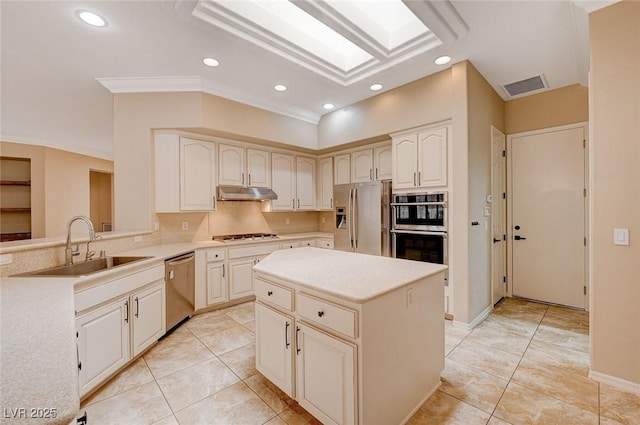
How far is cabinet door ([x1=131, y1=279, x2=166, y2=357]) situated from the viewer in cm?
245

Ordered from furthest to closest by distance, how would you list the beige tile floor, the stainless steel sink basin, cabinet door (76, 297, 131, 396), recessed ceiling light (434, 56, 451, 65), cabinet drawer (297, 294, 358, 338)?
recessed ceiling light (434, 56, 451, 65) → the stainless steel sink basin → cabinet door (76, 297, 131, 396) → the beige tile floor → cabinet drawer (297, 294, 358, 338)

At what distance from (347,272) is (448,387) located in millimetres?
1181

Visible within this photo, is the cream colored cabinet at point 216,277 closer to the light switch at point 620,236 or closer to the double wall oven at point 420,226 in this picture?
the double wall oven at point 420,226

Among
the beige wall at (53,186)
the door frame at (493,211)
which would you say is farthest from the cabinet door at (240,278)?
the beige wall at (53,186)

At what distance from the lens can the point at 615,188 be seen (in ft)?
6.60

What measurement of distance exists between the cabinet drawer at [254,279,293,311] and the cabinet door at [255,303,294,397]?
0.07 meters

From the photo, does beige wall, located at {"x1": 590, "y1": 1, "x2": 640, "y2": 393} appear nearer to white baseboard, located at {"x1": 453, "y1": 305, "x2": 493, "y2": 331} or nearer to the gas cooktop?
white baseboard, located at {"x1": 453, "y1": 305, "x2": 493, "y2": 331}

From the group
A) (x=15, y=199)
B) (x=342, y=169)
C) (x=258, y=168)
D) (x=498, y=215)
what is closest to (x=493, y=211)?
(x=498, y=215)

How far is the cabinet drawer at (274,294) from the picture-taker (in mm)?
1826

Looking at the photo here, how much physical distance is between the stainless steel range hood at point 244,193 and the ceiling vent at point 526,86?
11.7ft

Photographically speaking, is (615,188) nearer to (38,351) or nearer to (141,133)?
(38,351)

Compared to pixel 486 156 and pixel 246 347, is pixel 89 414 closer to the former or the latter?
pixel 246 347

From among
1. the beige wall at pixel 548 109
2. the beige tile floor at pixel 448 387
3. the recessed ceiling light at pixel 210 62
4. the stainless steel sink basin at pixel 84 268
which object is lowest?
the beige tile floor at pixel 448 387

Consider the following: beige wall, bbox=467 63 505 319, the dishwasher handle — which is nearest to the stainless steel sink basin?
Answer: the dishwasher handle
